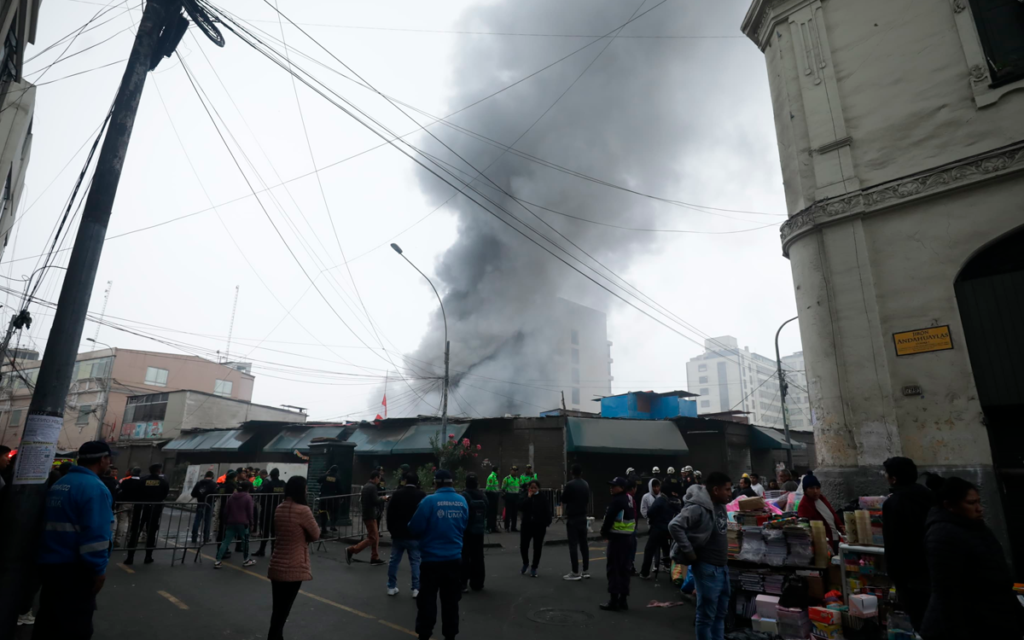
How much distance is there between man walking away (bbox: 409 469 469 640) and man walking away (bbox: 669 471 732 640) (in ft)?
6.93

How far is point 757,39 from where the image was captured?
11.2 metres

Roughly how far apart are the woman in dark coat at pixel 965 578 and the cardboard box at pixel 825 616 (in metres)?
2.40

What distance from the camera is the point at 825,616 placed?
17.7ft

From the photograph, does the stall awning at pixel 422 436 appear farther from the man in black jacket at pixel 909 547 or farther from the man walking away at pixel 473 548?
the man in black jacket at pixel 909 547

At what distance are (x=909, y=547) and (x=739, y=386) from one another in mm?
102970

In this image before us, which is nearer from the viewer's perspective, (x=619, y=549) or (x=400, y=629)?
(x=400, y=629)

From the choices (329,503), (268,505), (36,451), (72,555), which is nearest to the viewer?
(72,555)

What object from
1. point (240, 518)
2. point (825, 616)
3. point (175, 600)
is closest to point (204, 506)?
point (240, 518)

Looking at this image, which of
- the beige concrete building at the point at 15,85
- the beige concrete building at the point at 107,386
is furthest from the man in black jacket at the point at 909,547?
the beige concrete building at the point at 107,386

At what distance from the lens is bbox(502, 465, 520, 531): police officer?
14.9 meters

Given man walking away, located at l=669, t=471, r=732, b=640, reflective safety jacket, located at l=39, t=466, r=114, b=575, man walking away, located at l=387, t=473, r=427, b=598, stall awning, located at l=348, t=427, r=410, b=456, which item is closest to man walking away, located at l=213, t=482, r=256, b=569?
man walking away, located at l=387, t=473, r=427, b=598

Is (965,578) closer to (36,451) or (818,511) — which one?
(818,511)

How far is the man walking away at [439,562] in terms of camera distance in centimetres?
489

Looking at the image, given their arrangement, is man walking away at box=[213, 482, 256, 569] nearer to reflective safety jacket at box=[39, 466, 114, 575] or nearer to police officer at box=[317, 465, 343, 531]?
police officer at box=[317, 465, 343, 531]
